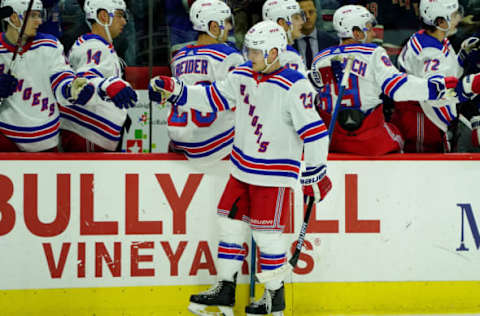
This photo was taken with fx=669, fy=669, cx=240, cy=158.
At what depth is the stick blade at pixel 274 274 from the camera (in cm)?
311

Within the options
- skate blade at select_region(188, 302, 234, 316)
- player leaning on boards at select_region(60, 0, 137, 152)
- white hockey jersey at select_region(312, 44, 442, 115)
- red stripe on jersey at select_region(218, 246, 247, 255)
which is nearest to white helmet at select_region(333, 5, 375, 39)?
white hockey jersey at select_region(312, 44, 442, 115)

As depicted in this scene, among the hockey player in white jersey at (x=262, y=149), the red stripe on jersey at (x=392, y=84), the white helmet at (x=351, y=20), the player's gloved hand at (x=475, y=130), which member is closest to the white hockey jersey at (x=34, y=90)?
the hockey player in white jersey at (x=262, y=149)

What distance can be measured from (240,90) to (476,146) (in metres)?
1.69

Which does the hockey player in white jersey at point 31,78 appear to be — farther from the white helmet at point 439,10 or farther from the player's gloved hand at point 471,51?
the player's gloved hand at point 471,51

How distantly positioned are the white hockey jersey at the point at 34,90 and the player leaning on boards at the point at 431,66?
1.89 metres

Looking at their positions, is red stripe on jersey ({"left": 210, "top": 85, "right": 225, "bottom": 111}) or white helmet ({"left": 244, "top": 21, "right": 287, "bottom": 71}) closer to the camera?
white helmet ({"left": 244, "top": 21, "right": 287, "bottom": 71})

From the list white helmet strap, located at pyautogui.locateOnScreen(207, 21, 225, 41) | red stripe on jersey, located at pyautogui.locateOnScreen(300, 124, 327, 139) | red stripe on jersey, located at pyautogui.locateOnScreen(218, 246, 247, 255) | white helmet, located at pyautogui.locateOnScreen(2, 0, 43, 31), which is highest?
white helmet, located at pyautogui.locateOnScreen(2, 0, 43, 31)

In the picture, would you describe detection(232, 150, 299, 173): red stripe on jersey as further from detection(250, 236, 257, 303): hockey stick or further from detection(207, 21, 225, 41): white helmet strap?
detection(207, 21, 225, 41): white helmet strap

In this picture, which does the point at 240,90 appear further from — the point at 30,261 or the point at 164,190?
the point at 30,261

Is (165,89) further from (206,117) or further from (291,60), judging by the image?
(291,60)

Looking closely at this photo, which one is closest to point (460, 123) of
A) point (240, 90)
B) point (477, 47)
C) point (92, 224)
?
point (477, 47)

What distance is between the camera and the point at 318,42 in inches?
176

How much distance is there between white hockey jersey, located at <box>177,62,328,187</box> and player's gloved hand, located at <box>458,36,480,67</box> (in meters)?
1.17

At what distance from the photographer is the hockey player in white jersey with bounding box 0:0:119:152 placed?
3.37 meters
